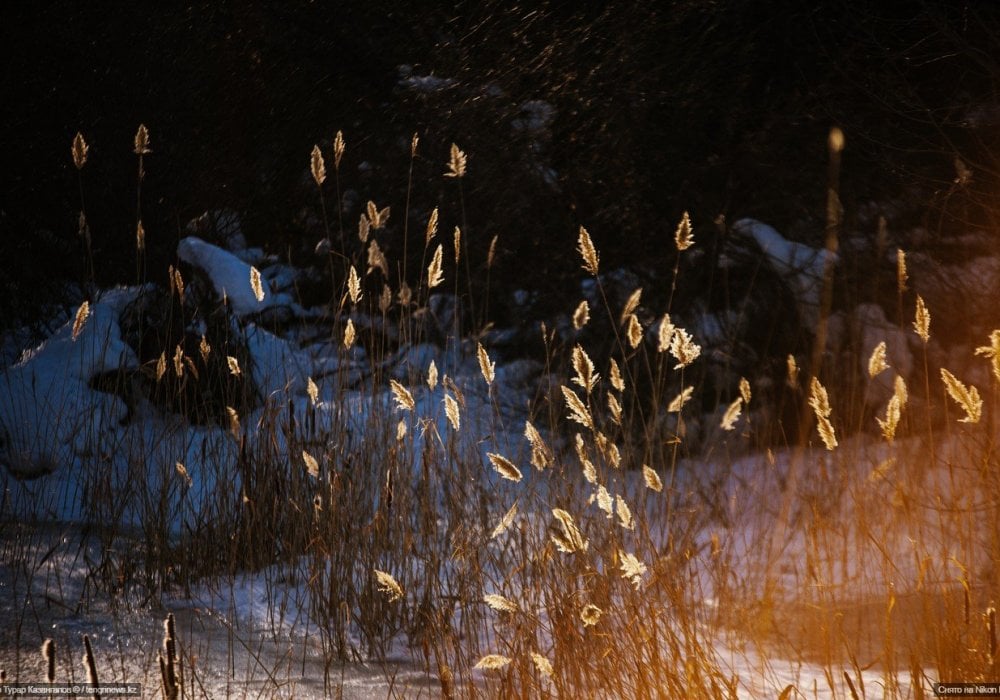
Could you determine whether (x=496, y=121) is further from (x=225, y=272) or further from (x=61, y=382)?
(x=61, y=382)

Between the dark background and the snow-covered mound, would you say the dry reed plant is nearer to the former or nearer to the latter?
the snow-covered mound

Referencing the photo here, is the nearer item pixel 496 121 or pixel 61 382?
pixel 61 382

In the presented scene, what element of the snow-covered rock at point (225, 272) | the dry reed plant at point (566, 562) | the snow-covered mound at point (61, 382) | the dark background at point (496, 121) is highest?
the dark background at point (496, 121)

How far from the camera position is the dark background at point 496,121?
538cm

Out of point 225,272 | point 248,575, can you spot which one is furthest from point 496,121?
point 248,575

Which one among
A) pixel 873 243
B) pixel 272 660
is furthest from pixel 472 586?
pixel 873 243

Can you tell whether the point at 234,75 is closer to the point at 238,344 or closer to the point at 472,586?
the point at 238,344

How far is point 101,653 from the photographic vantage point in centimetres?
236

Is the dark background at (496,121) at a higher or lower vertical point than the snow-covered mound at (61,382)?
higher

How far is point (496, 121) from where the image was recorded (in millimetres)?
6039

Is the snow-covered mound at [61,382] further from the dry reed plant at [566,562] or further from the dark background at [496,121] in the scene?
the dry reed plant at [566,562]

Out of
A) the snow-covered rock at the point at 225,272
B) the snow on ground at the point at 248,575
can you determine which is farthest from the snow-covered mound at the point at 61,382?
the snow-covered rock at the point at 225,272

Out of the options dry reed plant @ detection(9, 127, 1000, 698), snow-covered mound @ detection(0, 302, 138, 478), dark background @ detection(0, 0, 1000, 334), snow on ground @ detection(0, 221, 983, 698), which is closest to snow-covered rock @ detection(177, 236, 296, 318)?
snow on ground @ detection(0, 221, 983, 698)

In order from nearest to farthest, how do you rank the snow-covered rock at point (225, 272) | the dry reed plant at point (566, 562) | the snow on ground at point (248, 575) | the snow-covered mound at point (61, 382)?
the dry reed plant at point (566, 562) → the snow on ground at point (248, 575) → the snow-covered mound at point (61, 382) → the snow-covered rock at point (225, 272)
